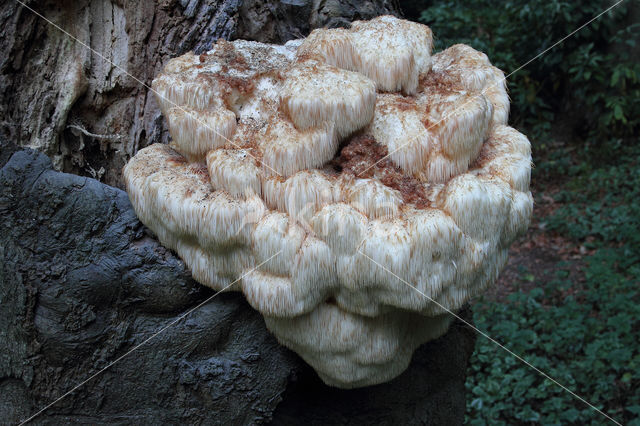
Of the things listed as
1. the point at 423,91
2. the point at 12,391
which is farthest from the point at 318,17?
the point at 12,391

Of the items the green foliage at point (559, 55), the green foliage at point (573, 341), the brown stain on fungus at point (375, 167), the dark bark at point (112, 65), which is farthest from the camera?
the green foliage at point (559, 55)

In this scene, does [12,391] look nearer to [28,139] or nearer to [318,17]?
[28,139]

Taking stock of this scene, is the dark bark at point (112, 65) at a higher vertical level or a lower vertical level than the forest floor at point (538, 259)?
higher

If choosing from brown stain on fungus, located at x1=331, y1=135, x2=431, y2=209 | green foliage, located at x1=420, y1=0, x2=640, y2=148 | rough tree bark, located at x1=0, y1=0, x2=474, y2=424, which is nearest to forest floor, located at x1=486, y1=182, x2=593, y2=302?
green foliage, located at x1=420, y1=0, x2=640, y2=148

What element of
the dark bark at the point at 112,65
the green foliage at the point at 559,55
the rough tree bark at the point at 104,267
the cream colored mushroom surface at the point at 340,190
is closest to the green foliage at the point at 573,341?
the green foliage at the point at 559,55

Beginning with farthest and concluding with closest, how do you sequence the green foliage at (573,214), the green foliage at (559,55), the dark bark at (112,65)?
1. the green foliage at (559,55)
2. the green foliage at (573,214)
3. the dark bark at (112,65)

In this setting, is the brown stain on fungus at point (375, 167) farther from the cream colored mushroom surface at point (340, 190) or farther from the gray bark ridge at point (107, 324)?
the gray bark ridge at point (107, 324)

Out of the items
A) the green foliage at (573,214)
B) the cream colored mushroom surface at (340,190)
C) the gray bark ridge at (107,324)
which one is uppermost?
the cream colored mushroom surface at (340,190)

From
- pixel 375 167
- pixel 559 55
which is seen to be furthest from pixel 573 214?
pixel 375 167
